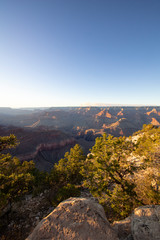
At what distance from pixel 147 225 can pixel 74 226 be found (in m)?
4.85

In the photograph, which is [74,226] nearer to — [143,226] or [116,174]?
[143,226]

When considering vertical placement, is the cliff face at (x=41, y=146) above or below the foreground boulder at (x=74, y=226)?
Result: below

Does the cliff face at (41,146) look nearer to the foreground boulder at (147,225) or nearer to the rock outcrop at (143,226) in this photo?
the rock outcrop at (143,226)

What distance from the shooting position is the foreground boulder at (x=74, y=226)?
5.31 m

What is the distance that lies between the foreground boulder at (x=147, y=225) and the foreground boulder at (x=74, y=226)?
6.17 ft

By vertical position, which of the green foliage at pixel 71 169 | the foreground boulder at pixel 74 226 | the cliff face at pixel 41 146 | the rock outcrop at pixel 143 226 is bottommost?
the cliff face at pixel 41 146

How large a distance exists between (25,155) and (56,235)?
72.7 m

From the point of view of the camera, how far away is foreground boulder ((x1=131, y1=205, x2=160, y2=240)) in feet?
20.0

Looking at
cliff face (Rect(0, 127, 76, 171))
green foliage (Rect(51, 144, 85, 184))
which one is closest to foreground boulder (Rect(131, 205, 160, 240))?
green foliage (Rect(51, 144, 85, 184))

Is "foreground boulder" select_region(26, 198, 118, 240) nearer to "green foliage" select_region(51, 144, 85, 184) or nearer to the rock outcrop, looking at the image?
the rock outcrop

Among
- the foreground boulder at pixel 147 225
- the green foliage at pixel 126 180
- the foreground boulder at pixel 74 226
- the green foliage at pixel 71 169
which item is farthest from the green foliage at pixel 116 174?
the green foliage at pixel 71 169

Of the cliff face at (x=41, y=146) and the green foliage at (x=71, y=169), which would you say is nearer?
the green foliage at (x=71, y=169)

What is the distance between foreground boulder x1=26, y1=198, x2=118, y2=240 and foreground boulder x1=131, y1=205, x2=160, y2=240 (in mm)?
1881

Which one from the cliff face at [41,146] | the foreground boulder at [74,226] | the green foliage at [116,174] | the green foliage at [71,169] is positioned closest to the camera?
the foreground boulder at [74,226]
